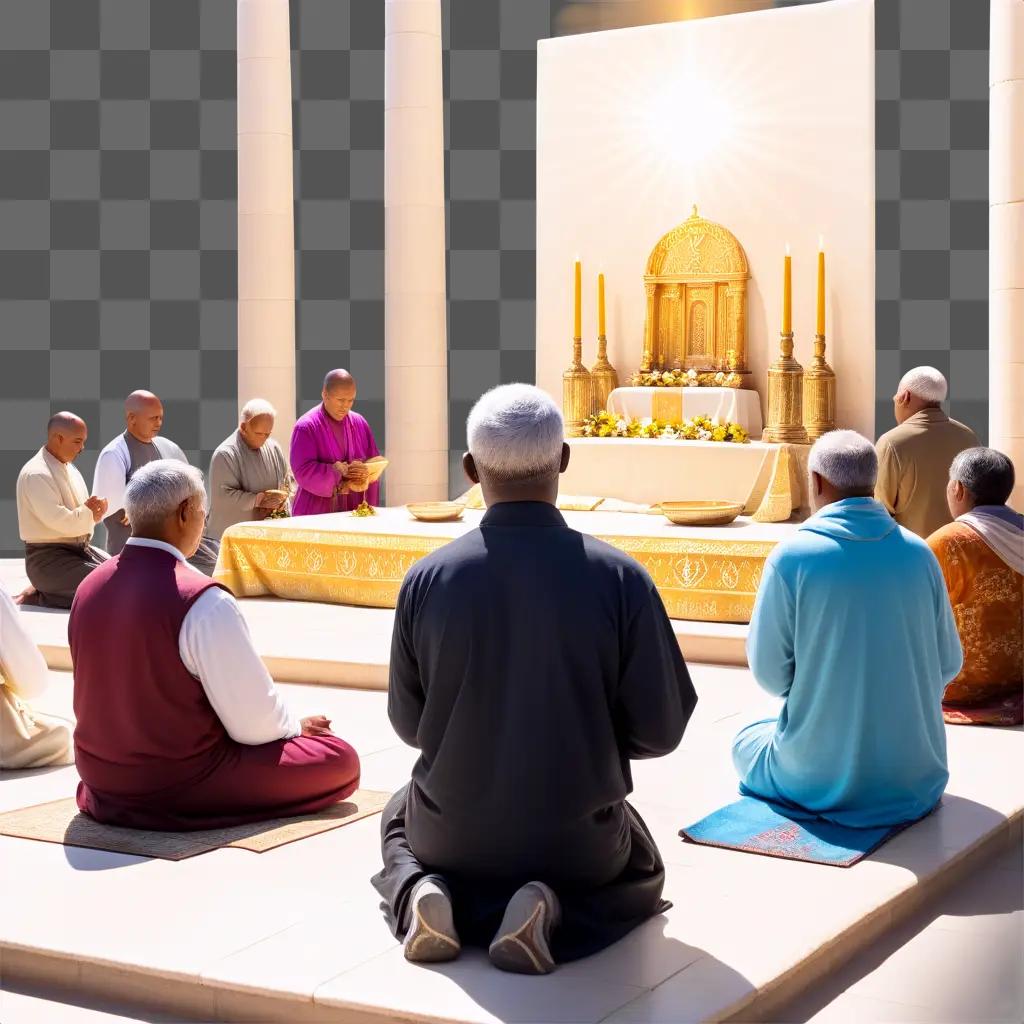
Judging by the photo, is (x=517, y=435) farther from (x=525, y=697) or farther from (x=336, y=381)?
(x=336, y=381)

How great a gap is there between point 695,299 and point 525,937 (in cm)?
950

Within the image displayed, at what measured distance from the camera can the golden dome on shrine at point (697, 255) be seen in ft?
40.3

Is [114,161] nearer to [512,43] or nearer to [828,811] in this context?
[512,43]

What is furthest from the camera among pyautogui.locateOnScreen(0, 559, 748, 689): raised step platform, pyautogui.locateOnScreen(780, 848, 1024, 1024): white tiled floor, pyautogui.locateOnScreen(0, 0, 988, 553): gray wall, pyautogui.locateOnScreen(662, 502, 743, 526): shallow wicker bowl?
pyautogui.locateOnScreen(0, 0, 988, 553): gray wall

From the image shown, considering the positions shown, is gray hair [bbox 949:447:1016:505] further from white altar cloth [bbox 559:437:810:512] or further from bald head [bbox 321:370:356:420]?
bald head [bbox 321:370:356:420]

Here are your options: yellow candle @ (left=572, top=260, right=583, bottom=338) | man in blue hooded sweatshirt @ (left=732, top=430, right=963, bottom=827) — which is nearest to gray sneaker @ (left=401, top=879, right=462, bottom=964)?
man in blue hooded sweatshirt @ (left=732, top=430, right=963, bottom=827)

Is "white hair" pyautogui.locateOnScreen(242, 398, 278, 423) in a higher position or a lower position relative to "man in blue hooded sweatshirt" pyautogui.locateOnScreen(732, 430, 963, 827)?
higher

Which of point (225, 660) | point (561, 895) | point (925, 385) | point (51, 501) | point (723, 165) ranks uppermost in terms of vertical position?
point (723, 165)

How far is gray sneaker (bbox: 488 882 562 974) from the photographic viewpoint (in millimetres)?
3461

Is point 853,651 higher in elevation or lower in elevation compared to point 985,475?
lower

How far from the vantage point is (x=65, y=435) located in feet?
28.6

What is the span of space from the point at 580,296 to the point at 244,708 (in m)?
8.48

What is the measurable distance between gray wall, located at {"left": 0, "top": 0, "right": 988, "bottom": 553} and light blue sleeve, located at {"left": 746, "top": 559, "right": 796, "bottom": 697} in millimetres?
10089

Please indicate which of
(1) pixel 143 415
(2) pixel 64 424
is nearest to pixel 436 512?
(1) pixel 143 415
